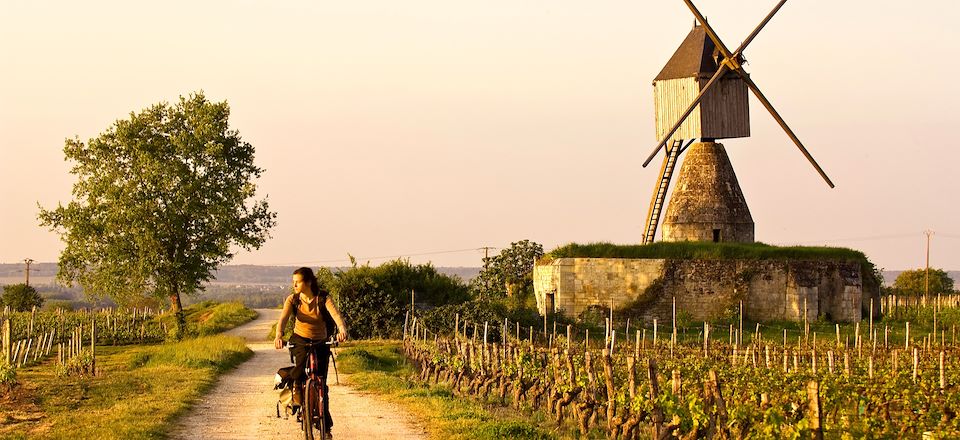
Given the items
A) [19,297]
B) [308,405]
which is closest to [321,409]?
[308,405]

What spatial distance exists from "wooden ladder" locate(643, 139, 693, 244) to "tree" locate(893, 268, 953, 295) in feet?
131

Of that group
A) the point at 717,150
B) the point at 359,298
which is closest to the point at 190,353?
the point at 359,298

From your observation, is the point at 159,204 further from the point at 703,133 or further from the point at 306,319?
the point at 306,319

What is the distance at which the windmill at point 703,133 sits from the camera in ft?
144

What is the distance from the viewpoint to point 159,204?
4247 centimetres

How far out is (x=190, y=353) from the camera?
2969 centimetres

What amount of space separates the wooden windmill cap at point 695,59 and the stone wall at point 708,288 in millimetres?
7553

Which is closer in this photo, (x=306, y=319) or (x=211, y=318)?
(x=306, y=319)

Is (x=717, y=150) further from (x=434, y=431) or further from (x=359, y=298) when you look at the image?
(x=434, y=431)

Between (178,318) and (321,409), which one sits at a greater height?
(178,318)

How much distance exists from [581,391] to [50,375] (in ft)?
45.5

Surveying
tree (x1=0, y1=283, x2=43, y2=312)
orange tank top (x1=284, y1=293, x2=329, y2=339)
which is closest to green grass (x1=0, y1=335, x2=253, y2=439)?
orange tank top (x1=284, y1=293, x2=329, y2=339)

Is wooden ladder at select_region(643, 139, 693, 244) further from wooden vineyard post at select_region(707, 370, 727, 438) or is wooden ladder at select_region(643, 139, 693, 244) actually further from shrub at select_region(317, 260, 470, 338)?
wooden vineyard post at select_region(707, 370, 727, 438)

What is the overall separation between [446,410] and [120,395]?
6.44 metres
